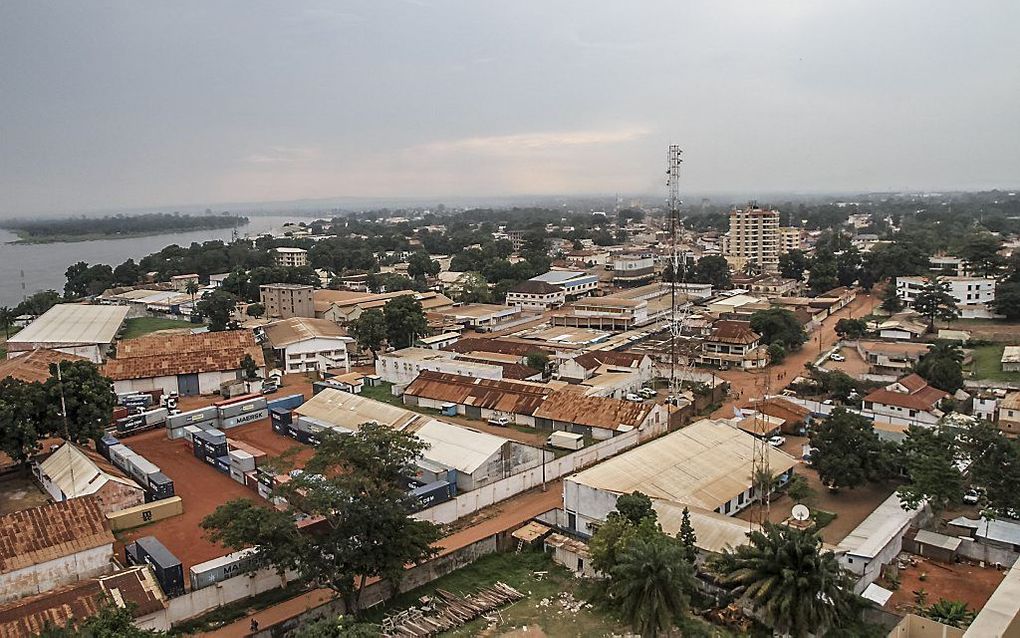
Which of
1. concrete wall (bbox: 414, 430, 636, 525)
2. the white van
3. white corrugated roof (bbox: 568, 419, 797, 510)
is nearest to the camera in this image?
white corrugated roof (bbox: 568, 419, 797, 510)

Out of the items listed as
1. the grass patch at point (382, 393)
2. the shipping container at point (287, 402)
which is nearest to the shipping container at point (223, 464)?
the shipping container at point (287, 402)

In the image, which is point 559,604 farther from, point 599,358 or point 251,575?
point 599,358

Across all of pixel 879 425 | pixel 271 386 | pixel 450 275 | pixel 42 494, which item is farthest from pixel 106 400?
pixel 450 275

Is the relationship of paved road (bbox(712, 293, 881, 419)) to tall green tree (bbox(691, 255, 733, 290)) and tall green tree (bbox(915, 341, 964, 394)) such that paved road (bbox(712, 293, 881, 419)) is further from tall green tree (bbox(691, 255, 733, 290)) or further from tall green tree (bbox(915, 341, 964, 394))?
tall green tree (bbox(691, 255, 733, 290))

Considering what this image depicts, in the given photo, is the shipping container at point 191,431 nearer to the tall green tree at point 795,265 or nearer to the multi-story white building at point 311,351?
the multi-story white building at point 311,351

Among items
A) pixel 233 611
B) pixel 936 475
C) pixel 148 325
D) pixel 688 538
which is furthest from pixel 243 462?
pixel 148 325

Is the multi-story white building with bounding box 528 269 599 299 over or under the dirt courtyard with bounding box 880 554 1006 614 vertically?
over

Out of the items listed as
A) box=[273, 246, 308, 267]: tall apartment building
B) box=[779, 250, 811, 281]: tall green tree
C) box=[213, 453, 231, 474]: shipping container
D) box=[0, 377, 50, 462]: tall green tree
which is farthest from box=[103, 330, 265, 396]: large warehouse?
box=[779, 250, 811, 281]: tall green tree
